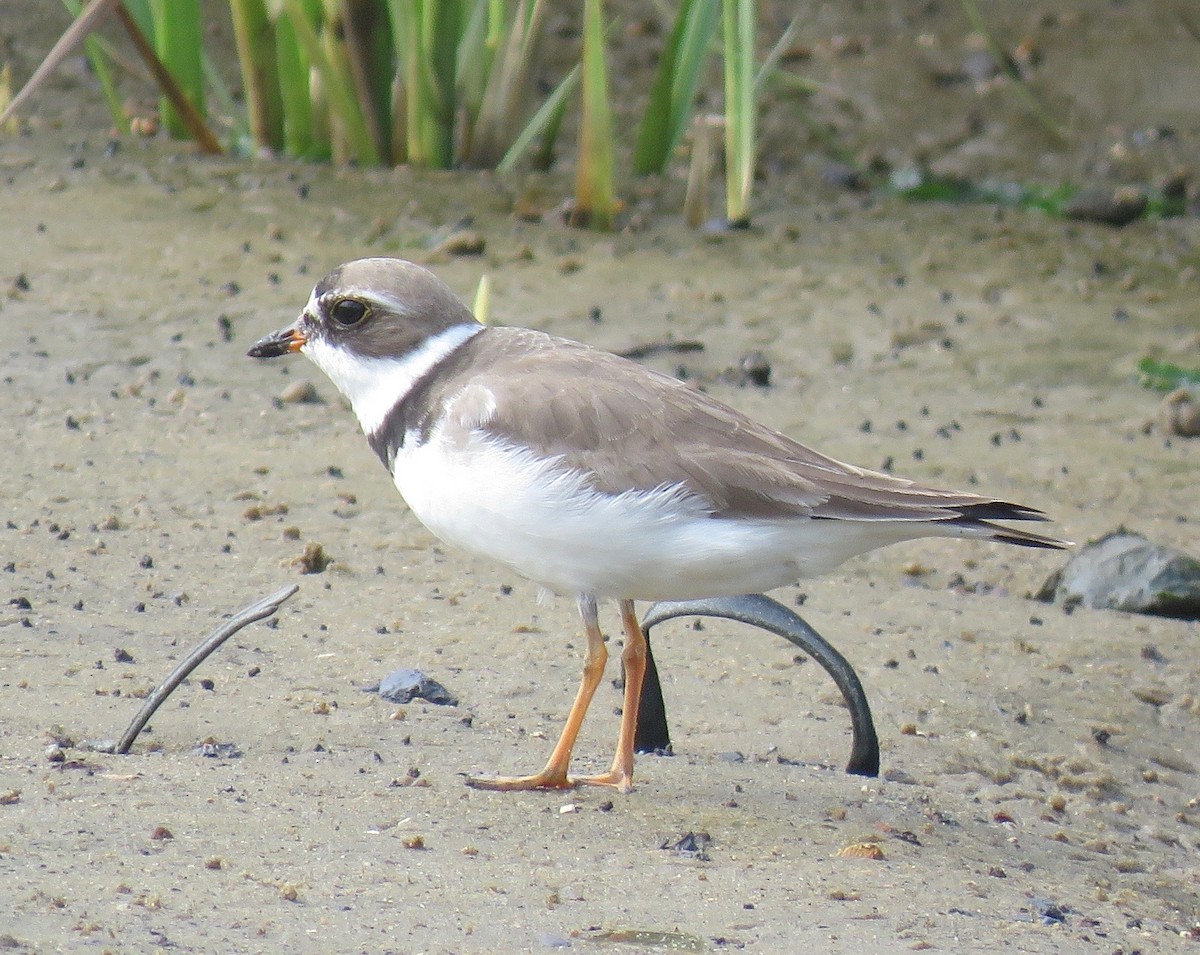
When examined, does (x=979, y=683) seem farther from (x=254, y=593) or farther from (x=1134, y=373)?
(x=1134, y=373)

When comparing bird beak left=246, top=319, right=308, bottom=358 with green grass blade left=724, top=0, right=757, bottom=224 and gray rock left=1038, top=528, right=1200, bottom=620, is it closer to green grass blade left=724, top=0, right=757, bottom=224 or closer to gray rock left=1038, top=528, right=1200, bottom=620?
gray rock left=1038, top=528, right=1200, bottom=620

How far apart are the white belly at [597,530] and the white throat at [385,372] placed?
30 cm

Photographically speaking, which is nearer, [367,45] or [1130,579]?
[1130,579]

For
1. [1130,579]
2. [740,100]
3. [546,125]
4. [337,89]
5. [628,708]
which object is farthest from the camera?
[546,125]

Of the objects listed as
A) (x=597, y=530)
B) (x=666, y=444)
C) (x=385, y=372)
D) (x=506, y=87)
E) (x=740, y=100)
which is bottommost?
(x=597, y=530)

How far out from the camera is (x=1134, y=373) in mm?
7121

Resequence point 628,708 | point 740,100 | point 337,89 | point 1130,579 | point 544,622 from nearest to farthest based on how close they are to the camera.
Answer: point 628,708
point 544,622
point 1130,579
point 740,100
point 337,89

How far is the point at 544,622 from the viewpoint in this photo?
4.95 metres

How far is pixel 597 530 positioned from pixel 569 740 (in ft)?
1.60

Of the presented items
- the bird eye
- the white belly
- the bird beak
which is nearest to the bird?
the white belly

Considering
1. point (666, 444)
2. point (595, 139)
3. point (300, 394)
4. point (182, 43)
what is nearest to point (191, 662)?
point (666, 444)

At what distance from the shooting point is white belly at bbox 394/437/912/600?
368 centimetres

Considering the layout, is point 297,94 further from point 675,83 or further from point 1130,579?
point 1130,579

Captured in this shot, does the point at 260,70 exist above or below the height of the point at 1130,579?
above
